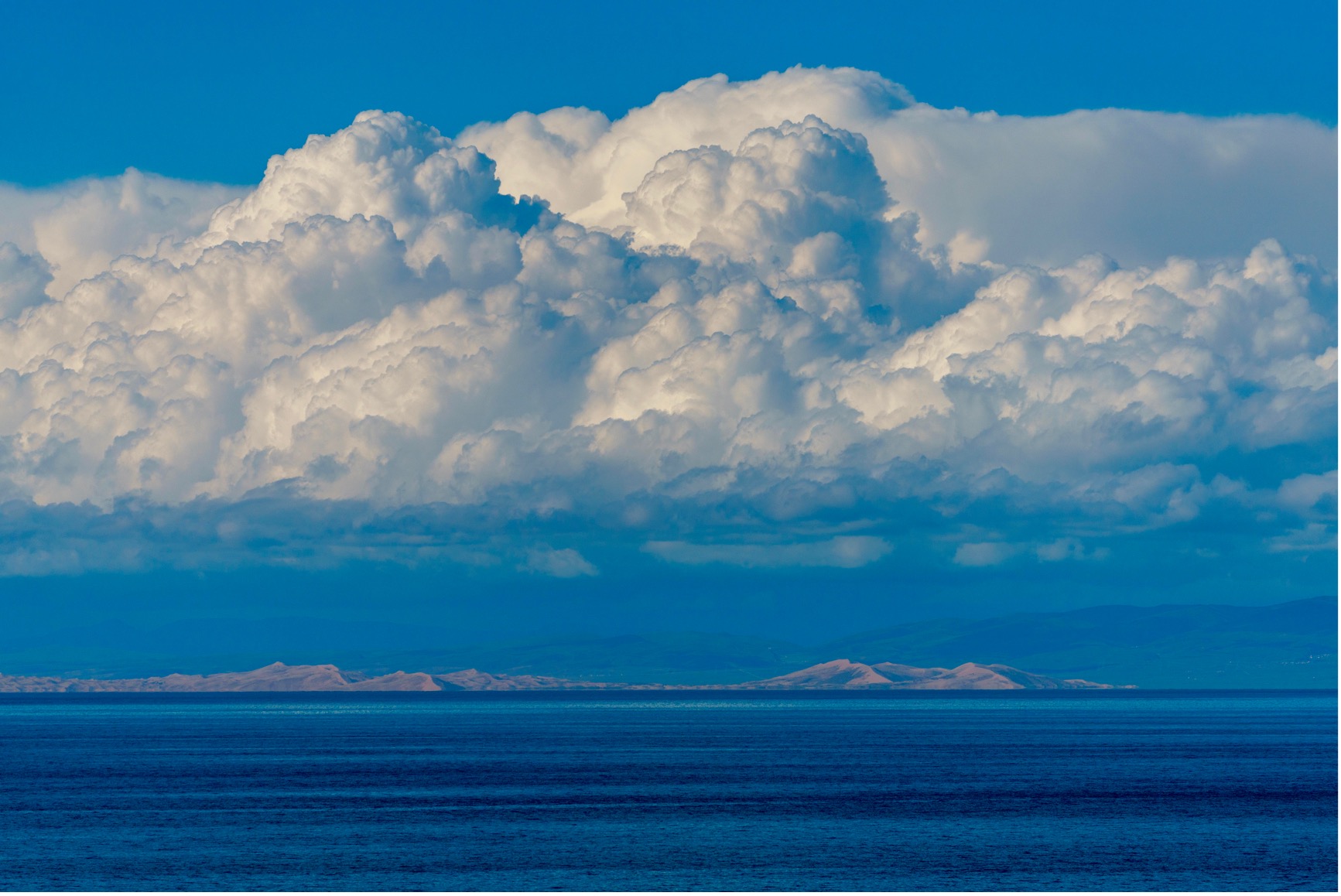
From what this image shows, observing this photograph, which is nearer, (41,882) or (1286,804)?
(41,882)

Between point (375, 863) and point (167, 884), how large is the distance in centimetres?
1541

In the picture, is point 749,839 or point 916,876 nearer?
point 916,876

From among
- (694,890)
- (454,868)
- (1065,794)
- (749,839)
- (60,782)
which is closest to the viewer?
(694,890)

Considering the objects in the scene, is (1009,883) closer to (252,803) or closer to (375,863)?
(375,863)

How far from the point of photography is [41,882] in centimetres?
10906

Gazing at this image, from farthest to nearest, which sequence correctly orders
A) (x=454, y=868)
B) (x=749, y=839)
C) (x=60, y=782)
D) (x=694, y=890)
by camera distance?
(x=60, y=782), (x=749, y=839), (x=454, y=868), (x=694, y=890)

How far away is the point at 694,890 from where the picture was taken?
108 metres

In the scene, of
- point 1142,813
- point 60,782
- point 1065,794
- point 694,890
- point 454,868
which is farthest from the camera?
point 60,782

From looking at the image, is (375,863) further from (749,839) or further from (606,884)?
(749,839)

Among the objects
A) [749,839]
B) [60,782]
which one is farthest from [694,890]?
[60,782]

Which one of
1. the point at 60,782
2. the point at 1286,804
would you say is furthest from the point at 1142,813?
the point at 60,782

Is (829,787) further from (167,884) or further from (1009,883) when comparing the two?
(167,884)

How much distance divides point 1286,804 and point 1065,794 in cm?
2131

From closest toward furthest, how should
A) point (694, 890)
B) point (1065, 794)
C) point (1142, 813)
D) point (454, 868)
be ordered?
1. point (694, 890)
2. point (454, 868)
3. point (1142, 813)
4. point (1065, 794)
